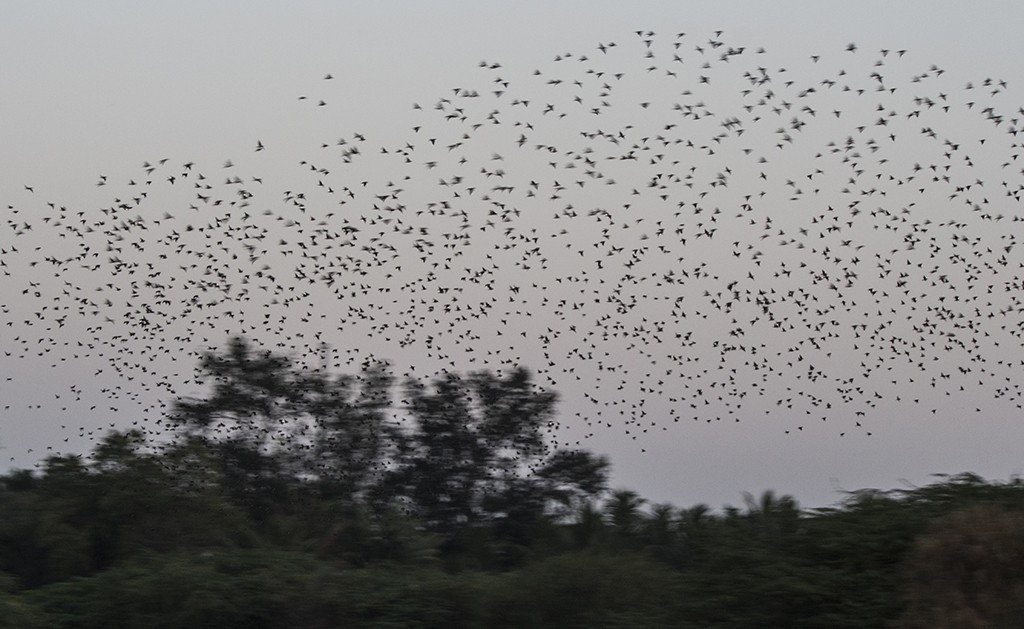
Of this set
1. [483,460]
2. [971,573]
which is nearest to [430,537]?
[483,460]

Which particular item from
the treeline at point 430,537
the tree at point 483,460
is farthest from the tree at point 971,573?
the tree at point 483,460

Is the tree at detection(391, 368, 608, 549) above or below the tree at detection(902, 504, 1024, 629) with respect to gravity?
above

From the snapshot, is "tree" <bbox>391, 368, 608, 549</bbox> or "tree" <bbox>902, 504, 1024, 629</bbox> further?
"tree" <bbox>391, 368, 608, 549</bbox>

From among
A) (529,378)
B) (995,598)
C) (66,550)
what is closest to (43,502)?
(66,550)

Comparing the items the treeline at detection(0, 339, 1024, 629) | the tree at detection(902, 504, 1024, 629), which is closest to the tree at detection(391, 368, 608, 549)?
the treeline at detection(0, 339, 1024, 629)

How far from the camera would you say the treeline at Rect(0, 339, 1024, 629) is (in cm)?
1379

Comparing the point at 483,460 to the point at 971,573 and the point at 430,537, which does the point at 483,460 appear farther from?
the point at 971,573

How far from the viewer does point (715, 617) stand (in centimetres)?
1525

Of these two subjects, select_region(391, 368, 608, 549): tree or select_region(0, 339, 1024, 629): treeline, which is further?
select_region(391, 368, 608, 549): tree

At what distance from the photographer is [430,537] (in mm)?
38812

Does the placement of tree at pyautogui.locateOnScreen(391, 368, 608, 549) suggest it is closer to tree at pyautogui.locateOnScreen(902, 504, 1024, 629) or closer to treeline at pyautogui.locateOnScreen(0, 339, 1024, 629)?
treeline at pyautogui.locateOnScreen(0, 339, 1024, 629)

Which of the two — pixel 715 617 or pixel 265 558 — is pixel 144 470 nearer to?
pixel 265 558

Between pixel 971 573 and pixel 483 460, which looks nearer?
pixel 971 573

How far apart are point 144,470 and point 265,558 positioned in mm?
9628
